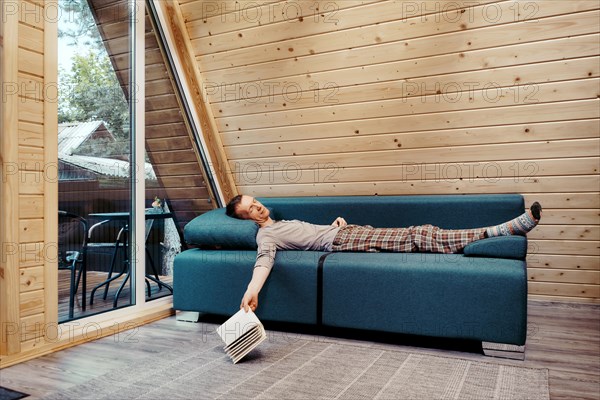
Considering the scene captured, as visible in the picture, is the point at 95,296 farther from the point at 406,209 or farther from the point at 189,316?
the point at 406,209

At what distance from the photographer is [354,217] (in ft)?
10.0

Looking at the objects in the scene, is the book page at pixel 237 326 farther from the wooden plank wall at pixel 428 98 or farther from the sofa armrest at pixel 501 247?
the wooden plank wall at pixel 428 98

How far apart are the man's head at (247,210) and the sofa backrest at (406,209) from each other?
48 cm

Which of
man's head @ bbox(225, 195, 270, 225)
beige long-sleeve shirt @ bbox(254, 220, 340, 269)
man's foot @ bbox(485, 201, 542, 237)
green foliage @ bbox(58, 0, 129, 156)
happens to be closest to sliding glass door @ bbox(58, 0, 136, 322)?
green foliage @ bbox(58, 0, 129, 156)

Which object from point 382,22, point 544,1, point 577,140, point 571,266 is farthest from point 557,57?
point 571,266

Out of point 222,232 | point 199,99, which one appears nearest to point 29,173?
point 222,232

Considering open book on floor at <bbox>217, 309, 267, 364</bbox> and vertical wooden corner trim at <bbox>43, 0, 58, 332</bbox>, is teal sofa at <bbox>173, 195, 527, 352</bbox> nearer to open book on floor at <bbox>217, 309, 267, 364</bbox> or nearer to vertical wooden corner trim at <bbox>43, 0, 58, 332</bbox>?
open book on floor at <bbox>217, 309, 267, 364</bbox>

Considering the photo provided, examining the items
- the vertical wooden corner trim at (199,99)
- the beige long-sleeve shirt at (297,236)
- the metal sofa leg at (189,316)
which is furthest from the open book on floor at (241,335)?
the vertical wooden corner trim at (199,99)

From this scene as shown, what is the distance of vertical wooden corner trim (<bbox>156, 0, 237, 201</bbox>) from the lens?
3035 mm

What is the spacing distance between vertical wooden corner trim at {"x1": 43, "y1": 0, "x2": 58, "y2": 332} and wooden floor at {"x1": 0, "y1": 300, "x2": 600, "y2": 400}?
27 centimetres

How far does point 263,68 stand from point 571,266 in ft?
7.38

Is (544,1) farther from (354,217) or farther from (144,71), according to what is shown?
(144,71)

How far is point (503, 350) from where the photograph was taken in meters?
2.03

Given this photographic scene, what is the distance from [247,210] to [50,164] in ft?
3.50
